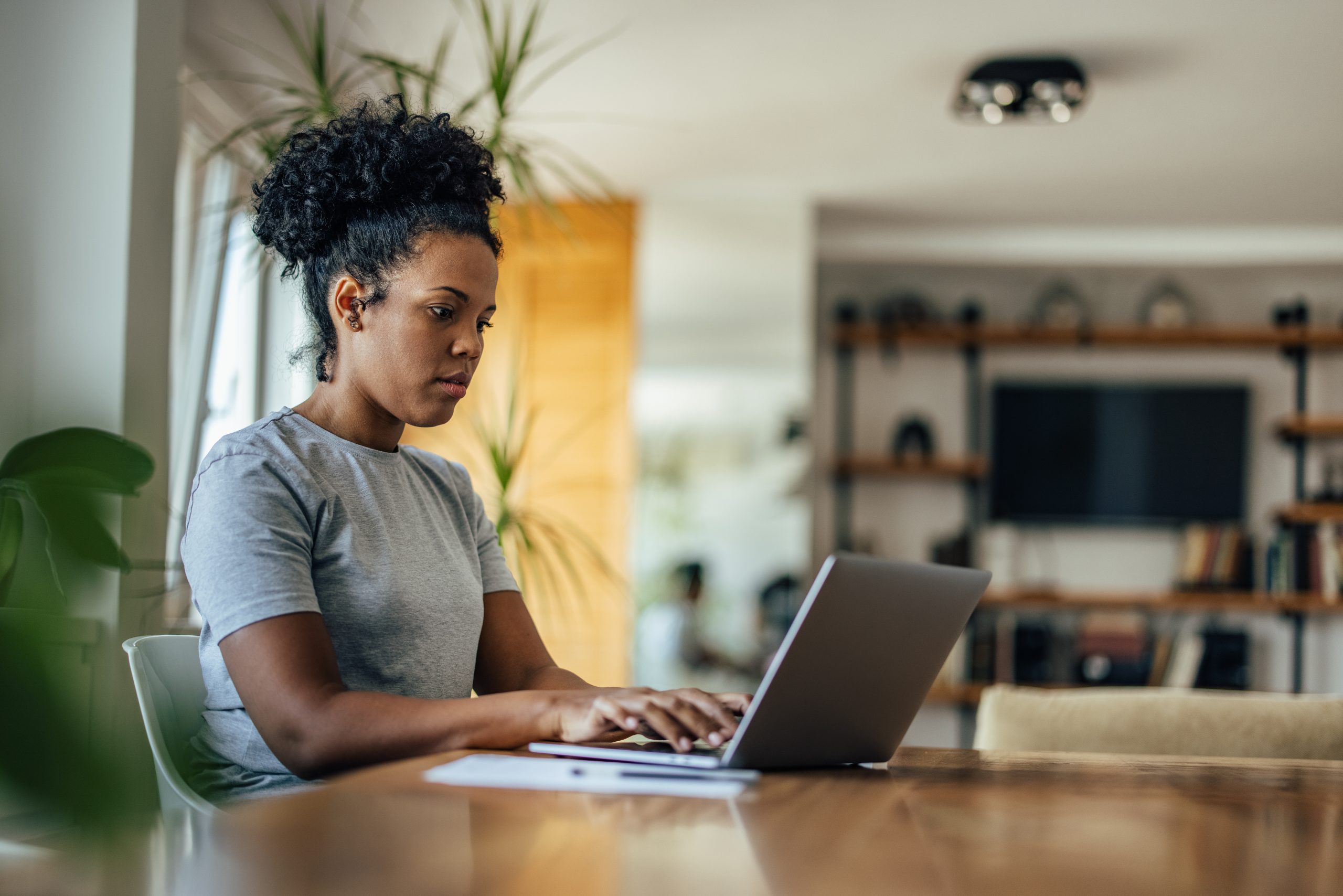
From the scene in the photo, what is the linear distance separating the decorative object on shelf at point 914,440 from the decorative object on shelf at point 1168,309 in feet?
3.80

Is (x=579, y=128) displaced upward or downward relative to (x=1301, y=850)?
upward

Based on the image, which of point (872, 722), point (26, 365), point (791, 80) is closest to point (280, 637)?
point (872, 722)

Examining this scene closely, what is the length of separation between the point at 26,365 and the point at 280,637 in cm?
75

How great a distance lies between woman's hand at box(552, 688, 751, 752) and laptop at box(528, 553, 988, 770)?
17 mm

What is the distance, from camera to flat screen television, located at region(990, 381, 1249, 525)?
17.6 ft

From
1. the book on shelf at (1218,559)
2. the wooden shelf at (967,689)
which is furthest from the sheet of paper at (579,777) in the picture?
the book on shelf at (1218,559)

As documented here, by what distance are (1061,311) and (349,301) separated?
463 centimetres

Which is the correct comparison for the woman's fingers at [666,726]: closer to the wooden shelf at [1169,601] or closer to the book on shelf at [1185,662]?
the wooden shelf at [1169,601]

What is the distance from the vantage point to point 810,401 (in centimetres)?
488

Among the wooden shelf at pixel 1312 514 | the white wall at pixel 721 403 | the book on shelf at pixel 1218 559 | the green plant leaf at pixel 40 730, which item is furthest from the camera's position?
the book on shelf at pixel 1218 559

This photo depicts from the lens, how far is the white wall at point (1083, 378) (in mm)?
5453

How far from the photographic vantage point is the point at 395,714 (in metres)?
1.03

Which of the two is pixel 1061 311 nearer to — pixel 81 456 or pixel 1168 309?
pixel 1168 309

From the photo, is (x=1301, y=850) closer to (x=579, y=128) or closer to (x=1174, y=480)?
(x=579, y=128)
